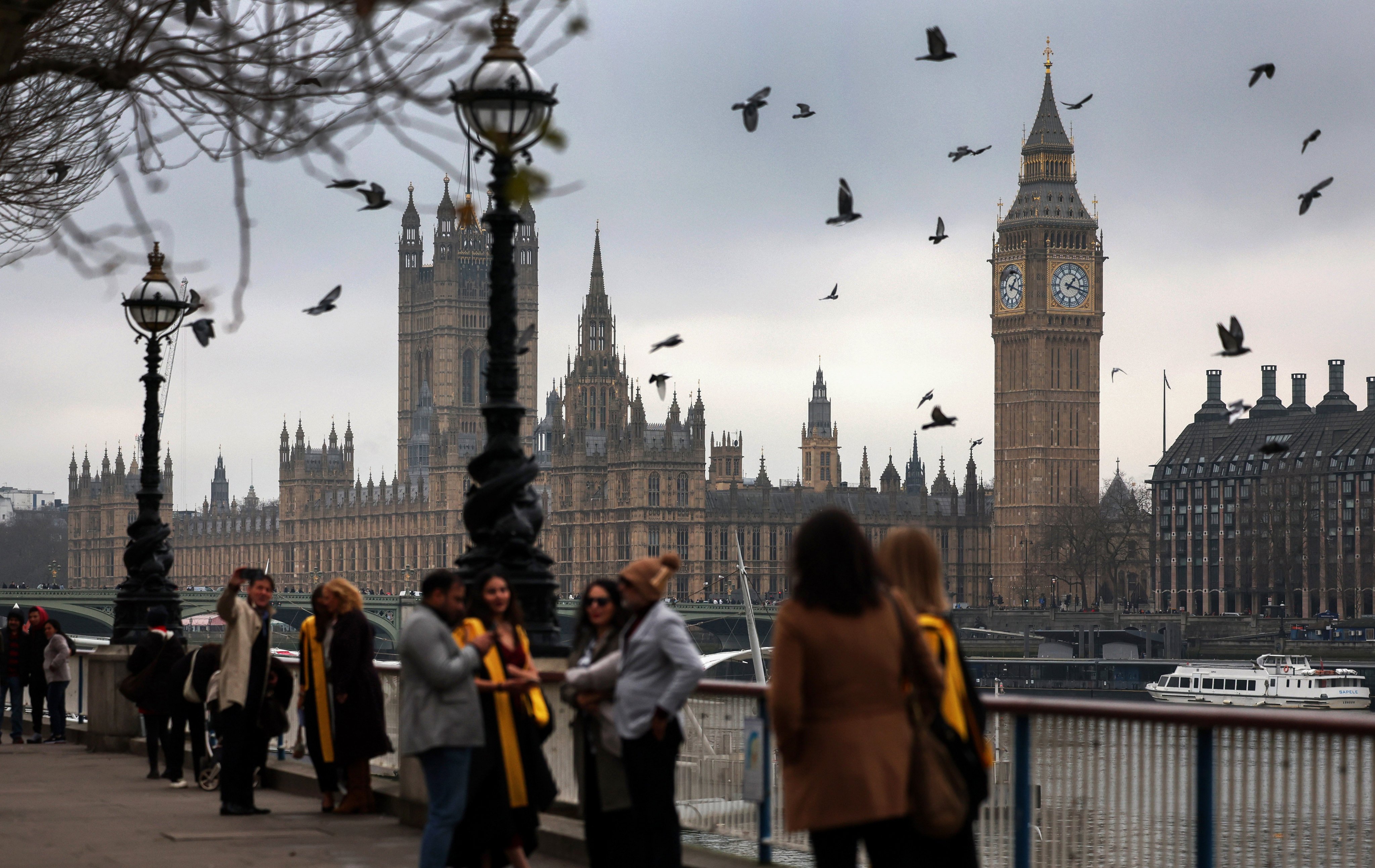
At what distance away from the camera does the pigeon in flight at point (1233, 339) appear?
937 centimetres

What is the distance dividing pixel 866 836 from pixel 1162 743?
1.47 m

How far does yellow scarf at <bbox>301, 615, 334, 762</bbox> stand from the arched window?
121 metres

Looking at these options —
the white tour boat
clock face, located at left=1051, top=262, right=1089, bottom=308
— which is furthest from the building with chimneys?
the white tour boat

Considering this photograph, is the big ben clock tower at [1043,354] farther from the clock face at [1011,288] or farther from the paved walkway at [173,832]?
the paved walkway at [173,832]

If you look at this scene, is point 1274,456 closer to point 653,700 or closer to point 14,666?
point 14,666

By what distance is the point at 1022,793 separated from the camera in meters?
6.93

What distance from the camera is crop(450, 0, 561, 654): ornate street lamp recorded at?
352 inches

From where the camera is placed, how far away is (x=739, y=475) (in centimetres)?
10119

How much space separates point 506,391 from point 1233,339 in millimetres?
3347

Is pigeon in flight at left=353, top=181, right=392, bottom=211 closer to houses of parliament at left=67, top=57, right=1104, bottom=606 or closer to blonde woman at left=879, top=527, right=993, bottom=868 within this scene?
blonde woman at left=879, top=527, right=993, bottom=868

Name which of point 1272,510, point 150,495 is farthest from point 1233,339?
point 1272,510

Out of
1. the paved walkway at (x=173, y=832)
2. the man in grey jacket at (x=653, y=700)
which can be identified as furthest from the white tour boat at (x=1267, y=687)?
the man in grey jacket at (x=653, y=700)

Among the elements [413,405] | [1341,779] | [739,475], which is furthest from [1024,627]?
[1341,779]

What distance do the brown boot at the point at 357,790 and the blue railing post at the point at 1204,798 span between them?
4.88 m
